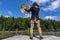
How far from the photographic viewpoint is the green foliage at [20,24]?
88.7 ft

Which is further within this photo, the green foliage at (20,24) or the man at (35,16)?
the green foliage at (20,24)

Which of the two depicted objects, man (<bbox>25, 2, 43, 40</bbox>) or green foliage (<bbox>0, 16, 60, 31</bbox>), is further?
green foliage (<bbox>0, 16, 60, 31</bbox>)

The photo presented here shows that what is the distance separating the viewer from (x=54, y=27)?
28.6 metres

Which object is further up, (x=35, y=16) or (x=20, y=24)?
(x=20, y=24)

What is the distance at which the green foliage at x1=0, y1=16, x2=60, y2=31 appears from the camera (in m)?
27.0

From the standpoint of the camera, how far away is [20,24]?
27.3m

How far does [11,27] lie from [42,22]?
442cm

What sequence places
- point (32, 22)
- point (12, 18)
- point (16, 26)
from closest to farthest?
point (32, 22) → point (16, 26) → point (12, 18)

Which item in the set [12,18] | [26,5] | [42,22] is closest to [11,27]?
[12,18]

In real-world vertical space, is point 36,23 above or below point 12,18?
below

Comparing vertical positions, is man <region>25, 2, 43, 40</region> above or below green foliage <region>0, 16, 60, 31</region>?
below

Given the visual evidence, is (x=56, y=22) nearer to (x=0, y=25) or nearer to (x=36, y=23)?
(x=0, y=25)

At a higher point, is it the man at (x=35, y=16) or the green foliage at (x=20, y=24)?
the green foliage at (x=20, y=24)

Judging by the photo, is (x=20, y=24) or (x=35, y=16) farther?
(x=20, y=24)
